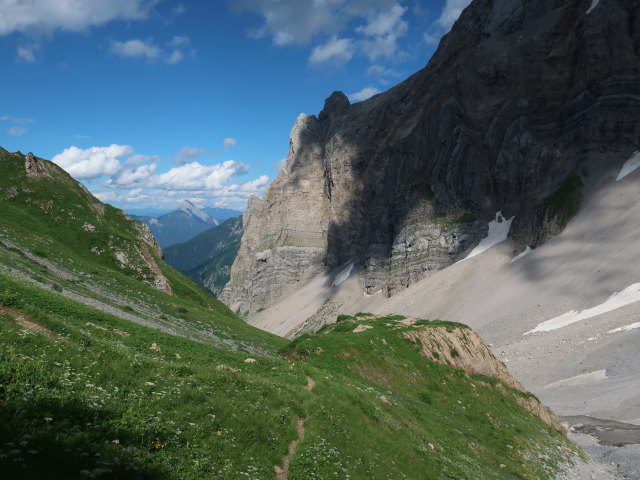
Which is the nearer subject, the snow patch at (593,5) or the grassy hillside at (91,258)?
the grassy hillside at (91,258)

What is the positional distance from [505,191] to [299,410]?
153005 millimetres

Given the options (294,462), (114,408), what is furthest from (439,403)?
(114,408)

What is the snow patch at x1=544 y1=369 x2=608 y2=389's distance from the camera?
74562mm

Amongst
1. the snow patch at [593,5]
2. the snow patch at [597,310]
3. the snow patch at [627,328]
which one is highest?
the snow patch at [593,5]

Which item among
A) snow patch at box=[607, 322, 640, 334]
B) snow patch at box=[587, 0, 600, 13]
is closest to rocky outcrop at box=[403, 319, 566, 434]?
snow patch at box=[607, 322, 640, 334]

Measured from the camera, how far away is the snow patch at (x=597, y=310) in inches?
3511

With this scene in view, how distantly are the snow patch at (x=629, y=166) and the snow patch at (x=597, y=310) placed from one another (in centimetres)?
4578

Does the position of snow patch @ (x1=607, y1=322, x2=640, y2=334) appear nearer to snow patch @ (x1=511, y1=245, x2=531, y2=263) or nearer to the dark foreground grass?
snow patch @ (x1=511, y1=245, x2=531, y2=263)

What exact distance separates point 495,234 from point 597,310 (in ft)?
182

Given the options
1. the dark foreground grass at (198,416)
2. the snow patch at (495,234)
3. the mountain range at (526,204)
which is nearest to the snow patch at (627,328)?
the mountain range at (526,204)

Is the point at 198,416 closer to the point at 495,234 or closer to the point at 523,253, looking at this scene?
the point at 523,253

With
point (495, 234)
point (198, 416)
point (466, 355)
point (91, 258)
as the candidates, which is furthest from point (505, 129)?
point (198, 416)

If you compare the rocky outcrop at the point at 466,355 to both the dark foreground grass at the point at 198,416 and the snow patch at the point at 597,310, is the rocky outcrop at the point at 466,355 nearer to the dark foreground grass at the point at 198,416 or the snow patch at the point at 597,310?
the dark foreground grass at the point at 198,416

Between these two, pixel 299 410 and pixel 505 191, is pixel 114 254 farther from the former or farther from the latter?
pixel 505 191
